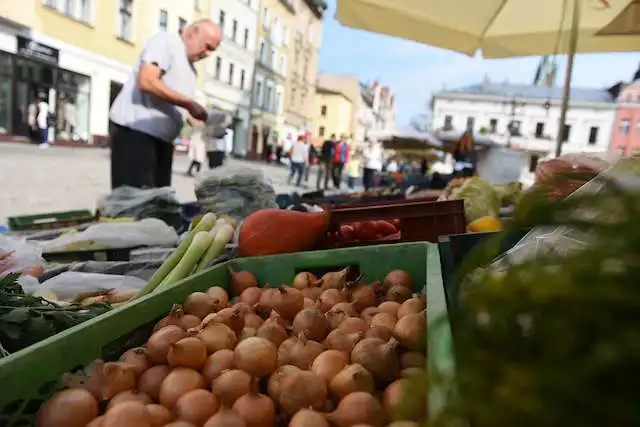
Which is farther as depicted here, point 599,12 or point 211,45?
point 599,12

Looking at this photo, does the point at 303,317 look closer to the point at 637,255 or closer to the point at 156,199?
the point at 637,255

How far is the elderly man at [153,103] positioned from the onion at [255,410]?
270 cm

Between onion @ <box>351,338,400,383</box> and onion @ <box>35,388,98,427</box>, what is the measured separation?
490mm

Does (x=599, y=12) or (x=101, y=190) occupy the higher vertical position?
(x=599, y=12)

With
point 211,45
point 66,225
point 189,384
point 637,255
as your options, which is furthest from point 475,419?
point 211,45

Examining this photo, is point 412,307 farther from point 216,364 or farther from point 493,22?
point 493,22

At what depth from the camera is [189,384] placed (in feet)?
3.34

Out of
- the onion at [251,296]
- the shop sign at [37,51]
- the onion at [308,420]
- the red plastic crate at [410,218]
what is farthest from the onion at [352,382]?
the shop sign at [37,51]

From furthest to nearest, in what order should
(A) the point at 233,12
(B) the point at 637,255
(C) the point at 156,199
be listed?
(A) the point at 233,12, (C) the point at 156,199, (B) the point at 637,255

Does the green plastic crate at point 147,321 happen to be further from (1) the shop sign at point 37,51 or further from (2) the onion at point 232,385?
(1) the shop sign at point 37,51

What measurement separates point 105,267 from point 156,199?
1120 millimetres

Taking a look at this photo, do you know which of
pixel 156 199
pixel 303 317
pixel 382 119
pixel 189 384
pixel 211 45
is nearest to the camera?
pixel 189 384

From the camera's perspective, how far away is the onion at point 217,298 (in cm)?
146

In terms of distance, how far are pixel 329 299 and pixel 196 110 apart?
7.46 ft
